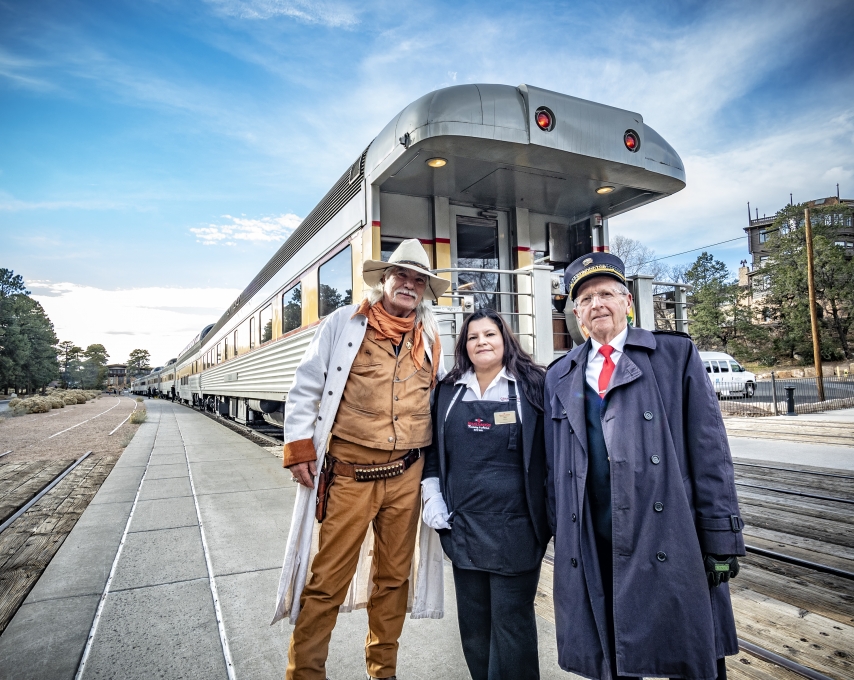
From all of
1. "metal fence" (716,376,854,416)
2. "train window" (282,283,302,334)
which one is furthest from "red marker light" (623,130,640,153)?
"metal fence" (716,376,854,416)

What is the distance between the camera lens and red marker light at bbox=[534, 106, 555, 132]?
13.5 ft

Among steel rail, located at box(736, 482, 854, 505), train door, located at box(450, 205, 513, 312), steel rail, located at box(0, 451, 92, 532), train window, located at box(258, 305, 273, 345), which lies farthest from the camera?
train window, located at box(258, 305, 273, 345)

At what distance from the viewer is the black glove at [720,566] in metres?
1.46

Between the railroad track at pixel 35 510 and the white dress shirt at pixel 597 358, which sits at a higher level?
the white dress shirt at pixel 597 358

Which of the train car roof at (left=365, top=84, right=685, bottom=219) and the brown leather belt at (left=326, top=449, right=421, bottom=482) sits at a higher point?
the train car roof at (left=365, top=84, right=685, bottom=219)

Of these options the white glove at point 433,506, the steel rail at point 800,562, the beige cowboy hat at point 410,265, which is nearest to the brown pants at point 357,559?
the white glove at point 433,506

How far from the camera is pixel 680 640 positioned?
145cm

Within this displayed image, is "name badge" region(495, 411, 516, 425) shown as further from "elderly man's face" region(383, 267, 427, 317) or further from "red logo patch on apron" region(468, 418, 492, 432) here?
"elderly man's face" region(383, 267, 427, 317)

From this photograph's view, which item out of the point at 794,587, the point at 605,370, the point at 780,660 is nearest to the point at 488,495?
the point at 605,370

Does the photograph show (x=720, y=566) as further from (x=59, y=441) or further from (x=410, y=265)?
(x=59, y=441)

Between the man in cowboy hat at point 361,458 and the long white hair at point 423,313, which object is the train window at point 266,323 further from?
the man in cowboy hat at point 361,458

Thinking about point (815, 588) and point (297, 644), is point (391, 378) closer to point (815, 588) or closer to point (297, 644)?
point (297, 644)

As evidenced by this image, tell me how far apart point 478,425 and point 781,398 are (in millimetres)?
22345

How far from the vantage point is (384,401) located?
7.27ft
